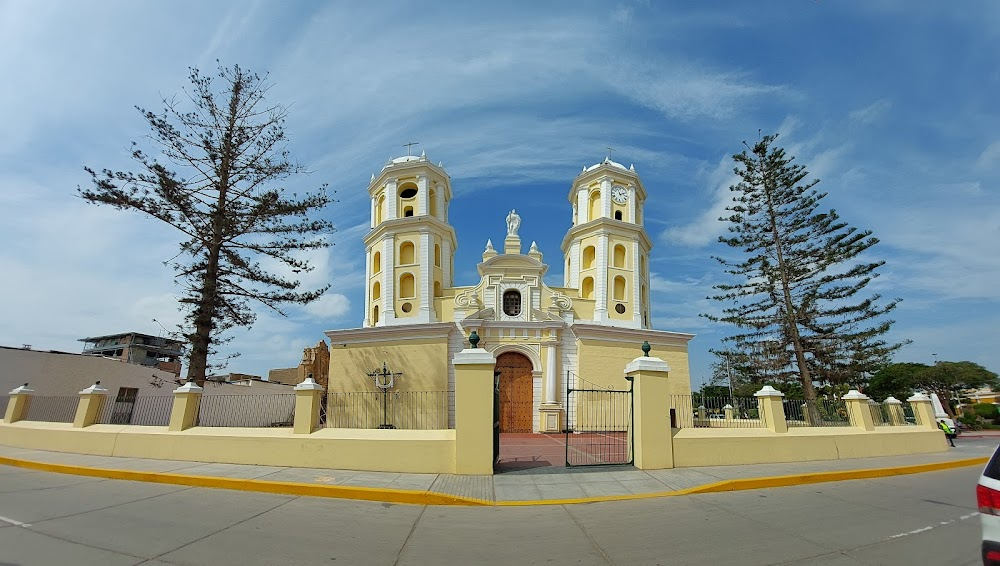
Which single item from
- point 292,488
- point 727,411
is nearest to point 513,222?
point 727,411

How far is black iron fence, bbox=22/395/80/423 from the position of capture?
1397 cm

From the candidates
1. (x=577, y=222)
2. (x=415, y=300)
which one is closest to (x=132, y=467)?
(x=415, y=300)

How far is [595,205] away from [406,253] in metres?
10.2

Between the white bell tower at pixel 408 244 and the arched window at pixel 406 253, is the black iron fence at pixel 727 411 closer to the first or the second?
the white bell tower at pixel 408 244

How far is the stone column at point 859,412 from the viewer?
38.4 feet

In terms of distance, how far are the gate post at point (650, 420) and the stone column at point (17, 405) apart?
1667 centimetres

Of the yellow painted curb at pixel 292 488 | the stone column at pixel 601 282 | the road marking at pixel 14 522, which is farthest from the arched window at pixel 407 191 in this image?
the road marking at pixel 14 522

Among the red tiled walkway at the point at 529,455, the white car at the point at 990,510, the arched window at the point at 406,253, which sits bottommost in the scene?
the red tiled walkway at the point at 529,455

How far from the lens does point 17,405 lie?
44.6 feet

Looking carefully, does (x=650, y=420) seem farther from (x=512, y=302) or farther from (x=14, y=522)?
(x=512, y=302)

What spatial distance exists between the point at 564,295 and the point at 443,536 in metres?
16.9

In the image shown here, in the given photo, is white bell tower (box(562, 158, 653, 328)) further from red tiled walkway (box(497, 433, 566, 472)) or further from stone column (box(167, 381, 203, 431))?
stone column (box(167, 381, 203, 431))

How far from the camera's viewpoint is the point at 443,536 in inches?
210

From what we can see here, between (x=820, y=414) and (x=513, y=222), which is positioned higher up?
(x=513, y=222)
